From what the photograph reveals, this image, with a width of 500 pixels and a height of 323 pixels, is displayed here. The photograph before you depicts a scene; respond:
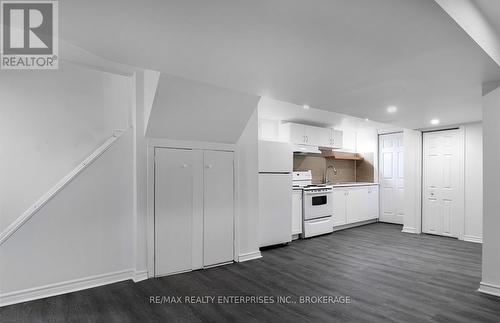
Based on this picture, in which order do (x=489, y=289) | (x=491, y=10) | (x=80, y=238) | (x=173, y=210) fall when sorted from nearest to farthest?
1. (x=491, y=10)
2. (x=489, y=289)
3. (x=80, y=238)
4. (x=173, y=210)

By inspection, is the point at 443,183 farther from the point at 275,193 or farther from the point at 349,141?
the point at 275,193

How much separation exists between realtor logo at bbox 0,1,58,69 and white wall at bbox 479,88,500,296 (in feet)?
12.8

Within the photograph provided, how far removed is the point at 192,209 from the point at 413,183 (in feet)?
15.4

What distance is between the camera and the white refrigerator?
4598 mm

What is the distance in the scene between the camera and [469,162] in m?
5.27

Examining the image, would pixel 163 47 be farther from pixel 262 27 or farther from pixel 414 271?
pixel 414 271

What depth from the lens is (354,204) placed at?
643 cm

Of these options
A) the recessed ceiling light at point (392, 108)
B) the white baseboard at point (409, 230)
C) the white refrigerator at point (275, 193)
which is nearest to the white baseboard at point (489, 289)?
the recessed ceiling light at point (392, 108)

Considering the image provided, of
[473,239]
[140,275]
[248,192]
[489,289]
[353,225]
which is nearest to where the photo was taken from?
[489,289]

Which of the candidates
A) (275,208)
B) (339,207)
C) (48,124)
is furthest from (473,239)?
(48,124)

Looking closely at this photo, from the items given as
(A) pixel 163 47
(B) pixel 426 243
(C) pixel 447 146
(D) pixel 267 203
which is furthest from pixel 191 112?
(C) pixel 447 146

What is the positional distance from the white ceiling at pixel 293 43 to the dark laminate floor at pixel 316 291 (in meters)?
2.13

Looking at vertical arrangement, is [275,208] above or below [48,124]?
below

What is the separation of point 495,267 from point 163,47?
3.79m
